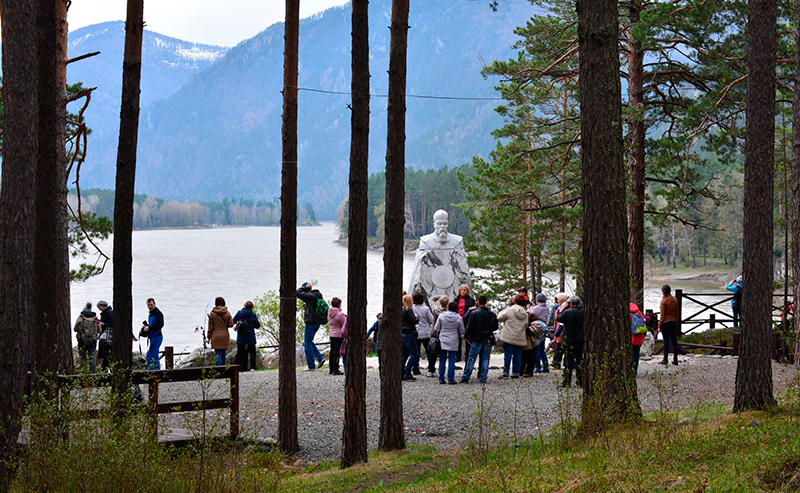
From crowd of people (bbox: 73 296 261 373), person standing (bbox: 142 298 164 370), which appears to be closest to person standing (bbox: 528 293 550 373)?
crowd of people (bbox: 73 296 261 373)

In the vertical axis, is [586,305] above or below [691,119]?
below

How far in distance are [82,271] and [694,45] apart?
47.7ft

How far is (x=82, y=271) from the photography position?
15305 millimetres

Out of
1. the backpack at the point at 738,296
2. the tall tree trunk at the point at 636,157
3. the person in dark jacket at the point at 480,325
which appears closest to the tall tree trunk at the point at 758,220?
the person in dark jacket at the point at 480,325

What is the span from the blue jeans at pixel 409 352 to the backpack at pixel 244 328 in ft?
10.6

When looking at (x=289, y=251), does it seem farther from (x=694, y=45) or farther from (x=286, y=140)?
(x=694, y=45)

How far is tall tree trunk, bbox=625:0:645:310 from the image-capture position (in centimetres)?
1562

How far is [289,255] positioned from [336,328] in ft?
14.8

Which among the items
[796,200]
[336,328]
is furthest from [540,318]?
[796,200]

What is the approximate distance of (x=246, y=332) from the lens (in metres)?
13.7

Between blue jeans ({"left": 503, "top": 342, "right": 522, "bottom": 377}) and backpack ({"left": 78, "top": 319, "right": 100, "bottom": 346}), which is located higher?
backpack ({"left": 78, "top": 319, "right": 100, "bottom": 346})

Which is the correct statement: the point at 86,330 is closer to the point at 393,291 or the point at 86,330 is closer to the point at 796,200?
the point at 393,291

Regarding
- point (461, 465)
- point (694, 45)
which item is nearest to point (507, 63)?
point (694, 45)

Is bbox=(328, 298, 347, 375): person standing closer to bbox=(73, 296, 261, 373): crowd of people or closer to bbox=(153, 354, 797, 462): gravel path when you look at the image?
bbox=(153, 354, 797, 462): gravel path
